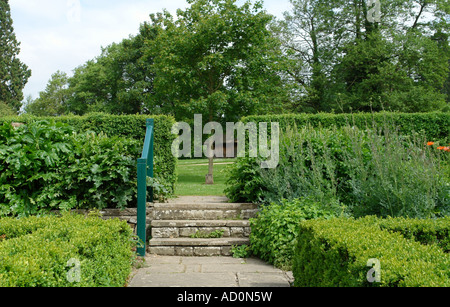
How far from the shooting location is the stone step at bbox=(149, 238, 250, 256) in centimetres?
544

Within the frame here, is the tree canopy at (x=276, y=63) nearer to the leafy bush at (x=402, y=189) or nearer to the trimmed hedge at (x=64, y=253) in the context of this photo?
the leafy bush at (x=402, y=189)

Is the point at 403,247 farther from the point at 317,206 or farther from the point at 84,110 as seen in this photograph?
the point at 84,110

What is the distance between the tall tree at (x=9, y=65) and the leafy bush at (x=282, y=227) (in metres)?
32.7

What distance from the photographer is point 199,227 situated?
19.0ft

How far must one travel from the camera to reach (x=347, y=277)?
259 cm

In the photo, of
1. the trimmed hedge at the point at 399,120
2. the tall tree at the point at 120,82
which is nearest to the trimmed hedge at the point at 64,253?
the trimmed hedge at the point at 399,120

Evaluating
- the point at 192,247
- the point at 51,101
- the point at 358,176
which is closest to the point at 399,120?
the point at 358,176

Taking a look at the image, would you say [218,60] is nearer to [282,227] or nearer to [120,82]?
[282,227]

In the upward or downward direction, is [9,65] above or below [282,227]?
above

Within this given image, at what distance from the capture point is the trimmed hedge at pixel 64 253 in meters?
2.35

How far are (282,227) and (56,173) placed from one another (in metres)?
3.48

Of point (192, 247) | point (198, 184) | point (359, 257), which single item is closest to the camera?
point (359, 257)

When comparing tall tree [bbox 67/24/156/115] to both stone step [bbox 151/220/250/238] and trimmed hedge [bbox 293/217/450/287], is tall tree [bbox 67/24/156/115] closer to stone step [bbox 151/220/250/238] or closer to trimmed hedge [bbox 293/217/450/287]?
stone step [bbox 151/220/250/238]

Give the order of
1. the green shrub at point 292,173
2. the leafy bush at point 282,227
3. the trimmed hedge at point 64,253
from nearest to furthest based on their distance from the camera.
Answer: the trimmed hedge at point 64,253 → the leafy bush at point 282,227 → the green shrub at point 292,173
